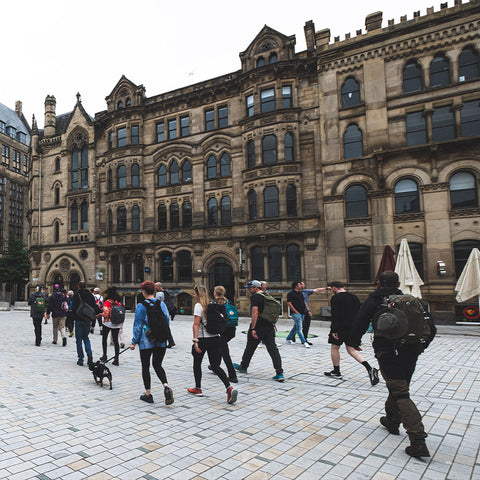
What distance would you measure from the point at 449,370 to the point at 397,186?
44.8ft

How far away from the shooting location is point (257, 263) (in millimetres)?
23312

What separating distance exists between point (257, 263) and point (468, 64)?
16.2 meters

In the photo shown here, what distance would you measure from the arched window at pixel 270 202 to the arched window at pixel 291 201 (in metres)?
0.77

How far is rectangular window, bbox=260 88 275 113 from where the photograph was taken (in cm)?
2328

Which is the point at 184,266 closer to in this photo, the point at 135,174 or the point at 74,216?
the point at 135,174

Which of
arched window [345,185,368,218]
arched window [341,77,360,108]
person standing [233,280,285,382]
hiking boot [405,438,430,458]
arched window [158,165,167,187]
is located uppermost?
arched window [341,77,360,108]

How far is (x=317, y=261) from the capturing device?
2133 centimetres

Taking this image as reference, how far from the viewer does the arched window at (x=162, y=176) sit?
2734 cm

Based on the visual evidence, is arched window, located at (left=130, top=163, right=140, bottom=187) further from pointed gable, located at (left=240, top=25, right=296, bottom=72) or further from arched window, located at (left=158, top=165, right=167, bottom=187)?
pointed gable, located at (left=240, top=25, right=296, bottom=72)

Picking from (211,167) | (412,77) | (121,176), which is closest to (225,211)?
(211,167)

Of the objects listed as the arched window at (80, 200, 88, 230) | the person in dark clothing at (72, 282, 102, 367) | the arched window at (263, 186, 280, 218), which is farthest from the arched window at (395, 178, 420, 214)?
the arched window at (80, 200, 88, 230)

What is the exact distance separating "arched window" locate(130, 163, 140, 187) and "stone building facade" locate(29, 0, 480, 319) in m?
0.09

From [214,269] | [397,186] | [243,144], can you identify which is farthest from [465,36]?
[214,269]

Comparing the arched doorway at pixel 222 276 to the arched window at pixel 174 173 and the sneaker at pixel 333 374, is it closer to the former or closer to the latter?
the arched window at pixel 174 173
